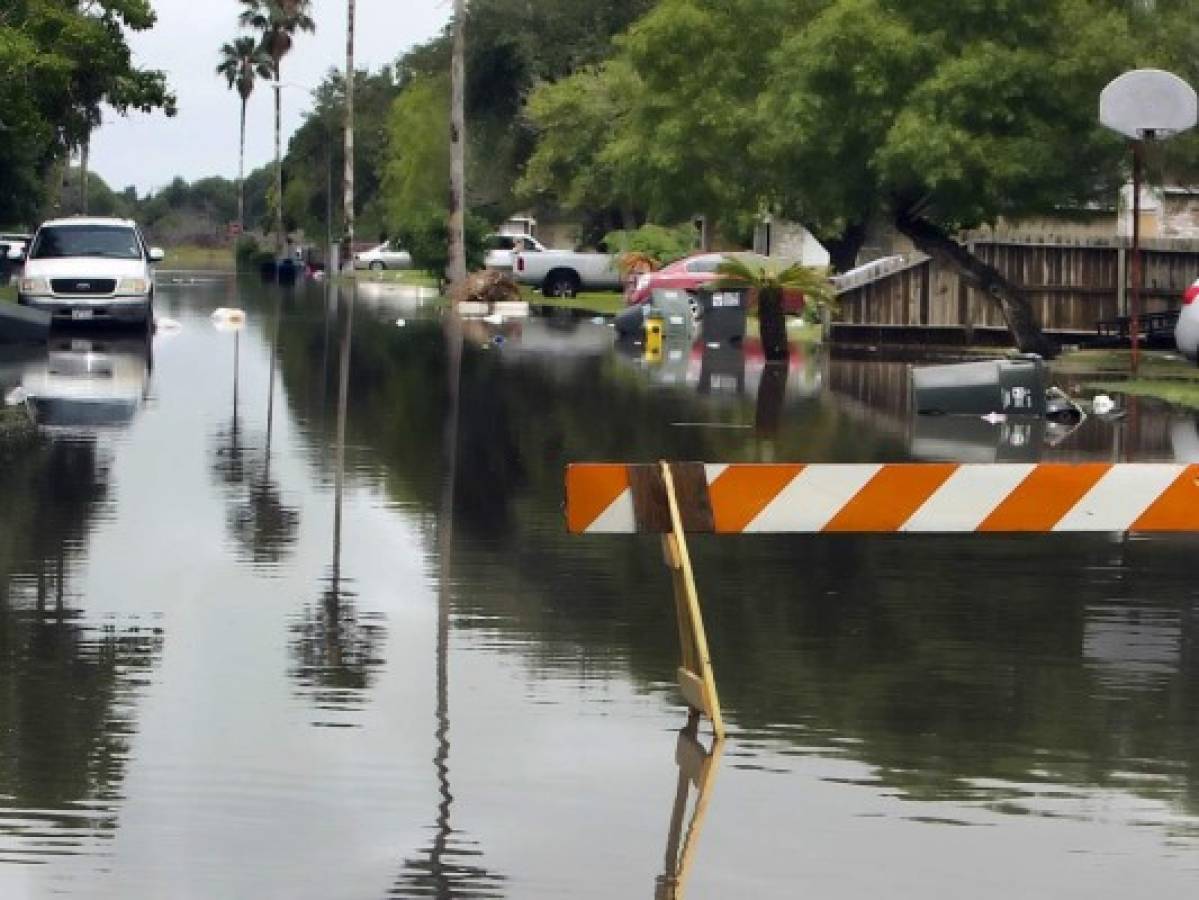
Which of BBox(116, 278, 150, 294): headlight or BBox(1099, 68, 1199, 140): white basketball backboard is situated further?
BBox(116, 278, 150, 294): headlight

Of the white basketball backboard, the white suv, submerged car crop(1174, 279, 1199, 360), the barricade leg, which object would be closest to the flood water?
the barricade leg

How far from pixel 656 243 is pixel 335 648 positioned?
210 feet

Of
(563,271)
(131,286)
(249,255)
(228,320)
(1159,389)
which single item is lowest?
(1159,389)

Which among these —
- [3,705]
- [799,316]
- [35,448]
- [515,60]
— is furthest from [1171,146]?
[515,60]

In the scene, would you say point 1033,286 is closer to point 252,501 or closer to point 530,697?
point 252,501

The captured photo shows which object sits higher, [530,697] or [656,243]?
[656,243]

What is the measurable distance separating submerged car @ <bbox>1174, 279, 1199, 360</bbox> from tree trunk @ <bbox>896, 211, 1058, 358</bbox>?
288 inches

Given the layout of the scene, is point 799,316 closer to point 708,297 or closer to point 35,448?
point 708,297

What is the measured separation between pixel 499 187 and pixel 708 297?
55285 mm

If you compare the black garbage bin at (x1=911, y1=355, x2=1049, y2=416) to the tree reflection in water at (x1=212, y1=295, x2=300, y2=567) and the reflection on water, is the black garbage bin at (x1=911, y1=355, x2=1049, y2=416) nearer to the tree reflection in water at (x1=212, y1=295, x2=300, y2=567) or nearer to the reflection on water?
the tree reflection in water at (x1=212, y1=295, x2=300, y2=567)

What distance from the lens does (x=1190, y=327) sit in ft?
121

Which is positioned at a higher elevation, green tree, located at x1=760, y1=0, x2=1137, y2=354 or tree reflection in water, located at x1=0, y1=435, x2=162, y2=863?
green tree, located at x1=760, y1=0, x2=1137, y2=354

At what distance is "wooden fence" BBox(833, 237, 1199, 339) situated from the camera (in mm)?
46250

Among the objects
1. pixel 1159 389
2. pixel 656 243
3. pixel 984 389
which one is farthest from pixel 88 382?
pixel 656 243
